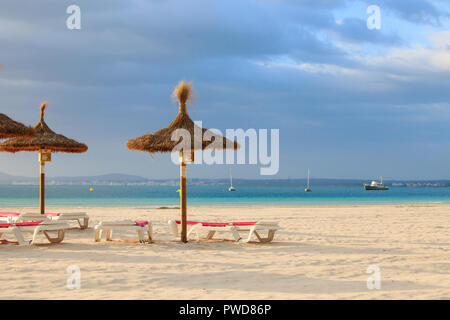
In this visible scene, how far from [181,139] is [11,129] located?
303cm

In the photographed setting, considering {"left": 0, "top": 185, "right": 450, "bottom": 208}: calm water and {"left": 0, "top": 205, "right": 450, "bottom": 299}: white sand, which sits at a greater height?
{"left": 0, "top": 205, "right": 450, "bottom": 299}: white sand

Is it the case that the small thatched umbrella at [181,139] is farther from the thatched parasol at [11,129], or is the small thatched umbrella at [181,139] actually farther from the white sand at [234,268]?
the thatched parasol at [11,129]

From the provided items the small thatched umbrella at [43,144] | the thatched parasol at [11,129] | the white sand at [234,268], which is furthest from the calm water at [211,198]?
the white sand at [234,268]

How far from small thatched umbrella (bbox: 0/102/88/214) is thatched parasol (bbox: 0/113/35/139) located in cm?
197

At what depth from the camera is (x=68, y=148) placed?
11.6 metres

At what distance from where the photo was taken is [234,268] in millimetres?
6617

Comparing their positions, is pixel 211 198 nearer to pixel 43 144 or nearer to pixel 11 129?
pixel 43 144

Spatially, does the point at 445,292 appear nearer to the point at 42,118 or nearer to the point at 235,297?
the point at 235,297

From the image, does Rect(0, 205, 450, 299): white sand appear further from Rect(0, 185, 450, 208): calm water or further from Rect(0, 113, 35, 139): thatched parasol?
Rect(0, 185, 450, 208): calm water

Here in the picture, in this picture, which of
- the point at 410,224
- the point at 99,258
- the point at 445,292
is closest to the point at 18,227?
the point at 99,258

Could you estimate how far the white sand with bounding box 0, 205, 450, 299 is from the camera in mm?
5145

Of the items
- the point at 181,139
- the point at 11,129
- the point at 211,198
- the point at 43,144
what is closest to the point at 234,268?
the point at 181,139

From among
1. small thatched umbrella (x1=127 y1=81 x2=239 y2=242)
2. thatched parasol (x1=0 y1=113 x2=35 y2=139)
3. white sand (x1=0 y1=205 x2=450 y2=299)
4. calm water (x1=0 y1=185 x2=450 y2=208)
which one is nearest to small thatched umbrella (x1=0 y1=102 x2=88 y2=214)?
thatched parasol (x1=0 y1=113 x2=35 y2=139)
